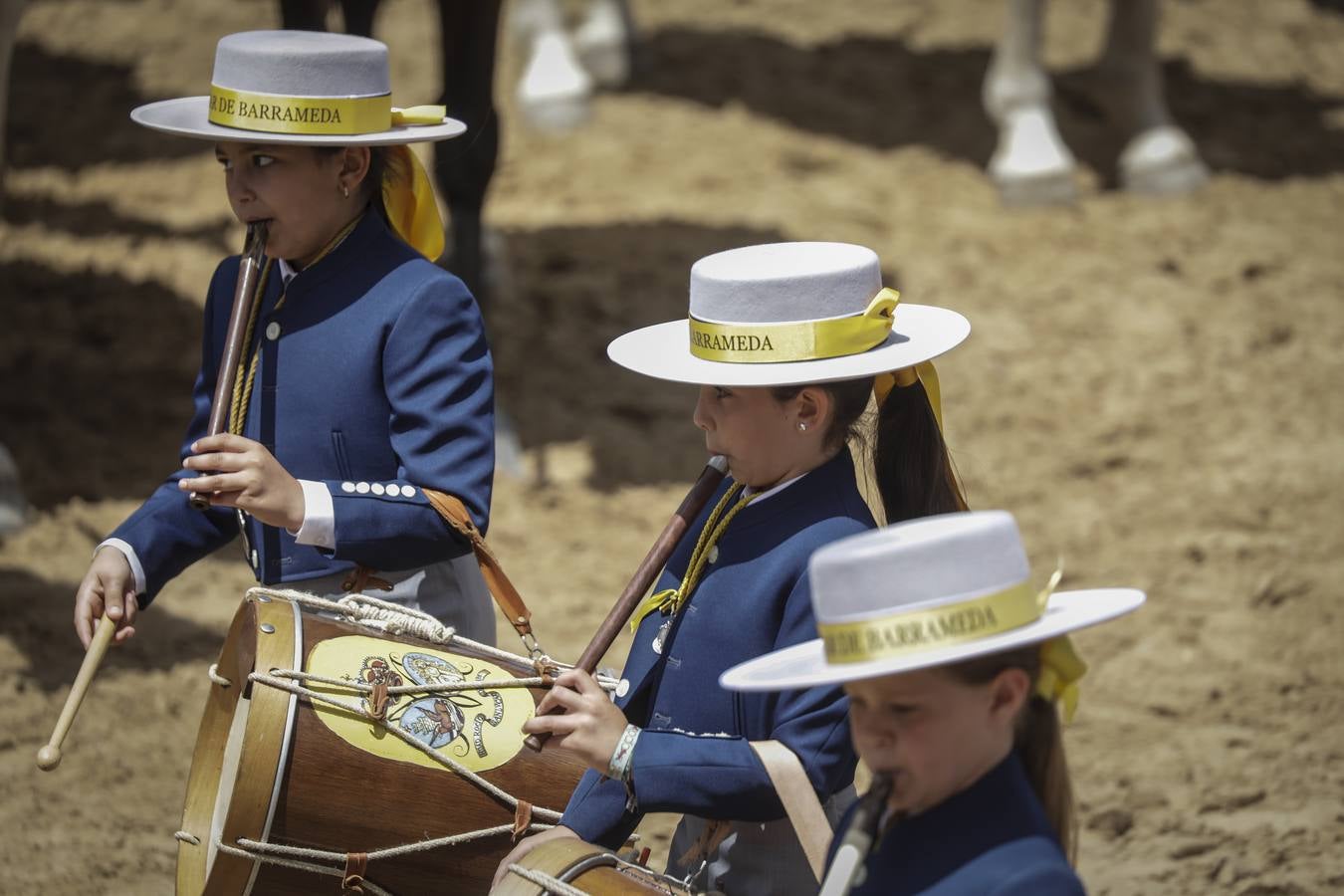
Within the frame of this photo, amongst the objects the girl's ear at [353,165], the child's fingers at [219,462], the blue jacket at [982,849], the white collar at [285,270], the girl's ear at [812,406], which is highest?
the girl's ear at [353,165]

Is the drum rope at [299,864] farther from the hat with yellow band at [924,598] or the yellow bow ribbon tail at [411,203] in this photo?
the yellow bow ribbon tail at [411,203]

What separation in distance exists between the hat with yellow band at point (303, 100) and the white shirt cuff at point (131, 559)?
2.13ft

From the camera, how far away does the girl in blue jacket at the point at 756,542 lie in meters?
2.07

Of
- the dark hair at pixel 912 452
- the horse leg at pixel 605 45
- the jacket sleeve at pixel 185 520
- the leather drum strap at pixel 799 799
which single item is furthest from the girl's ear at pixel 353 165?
the horse leg at pixel 605 45

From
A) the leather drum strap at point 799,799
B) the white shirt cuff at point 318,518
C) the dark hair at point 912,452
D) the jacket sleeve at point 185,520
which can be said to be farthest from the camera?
the jacket sleeve at point 185,520

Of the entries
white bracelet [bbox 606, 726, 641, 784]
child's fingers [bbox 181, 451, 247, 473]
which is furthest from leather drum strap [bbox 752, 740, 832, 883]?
child's fingers [bbox 181, 451, 247, 473]

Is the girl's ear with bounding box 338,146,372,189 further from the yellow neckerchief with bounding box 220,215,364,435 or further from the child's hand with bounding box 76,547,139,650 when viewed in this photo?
the child's hand with bounding box 76,547,139,650

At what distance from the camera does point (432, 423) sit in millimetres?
2590

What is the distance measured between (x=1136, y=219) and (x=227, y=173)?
5188 mm

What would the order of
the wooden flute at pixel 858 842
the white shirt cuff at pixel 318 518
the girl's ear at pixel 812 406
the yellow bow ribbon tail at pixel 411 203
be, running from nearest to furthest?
the wooden flute at pixel 858 842
the girl's ear at pixel 812 406
the white shirt cuff at pixel 318 518
the yellow bow ribbon tail at pixel 411 203

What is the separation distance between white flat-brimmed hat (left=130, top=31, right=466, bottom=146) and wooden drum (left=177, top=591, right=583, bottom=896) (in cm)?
71

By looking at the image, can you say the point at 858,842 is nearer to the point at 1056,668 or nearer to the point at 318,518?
the point at 1056,668

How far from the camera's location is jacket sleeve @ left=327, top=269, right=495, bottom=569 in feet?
8.39

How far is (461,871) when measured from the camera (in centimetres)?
238
